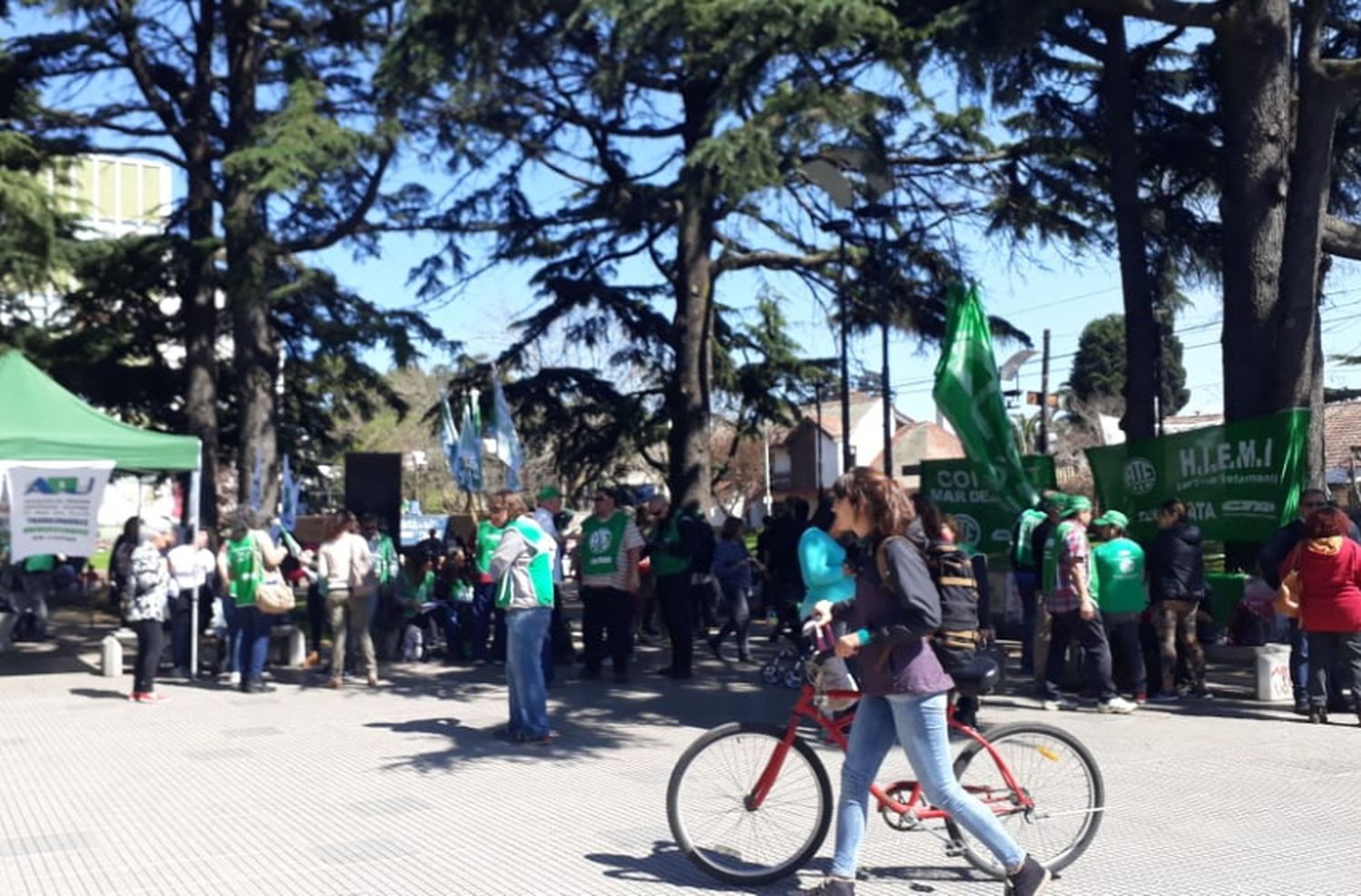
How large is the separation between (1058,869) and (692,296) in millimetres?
14129

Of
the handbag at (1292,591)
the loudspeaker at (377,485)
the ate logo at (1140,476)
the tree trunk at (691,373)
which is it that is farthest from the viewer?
the loudspeaker at (377,485)

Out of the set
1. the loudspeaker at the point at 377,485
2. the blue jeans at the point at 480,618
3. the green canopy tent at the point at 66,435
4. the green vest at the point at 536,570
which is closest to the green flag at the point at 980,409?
the blue jeans at the point at 480,618

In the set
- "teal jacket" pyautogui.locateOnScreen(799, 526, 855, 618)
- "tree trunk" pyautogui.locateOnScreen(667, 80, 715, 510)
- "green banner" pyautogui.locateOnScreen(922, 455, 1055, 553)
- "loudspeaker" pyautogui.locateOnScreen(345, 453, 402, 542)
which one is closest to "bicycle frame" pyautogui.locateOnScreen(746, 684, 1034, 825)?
"teal jacket" pyautogui.locateOnScreen(799, 526, 855, 618)

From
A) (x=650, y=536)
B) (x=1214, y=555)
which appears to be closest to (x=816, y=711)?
(x=650, y=536)

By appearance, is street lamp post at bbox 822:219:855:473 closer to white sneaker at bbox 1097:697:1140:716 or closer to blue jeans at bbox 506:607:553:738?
white sneaker at bbox 1097:697:1140:716

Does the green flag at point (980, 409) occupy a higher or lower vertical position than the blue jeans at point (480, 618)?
higher

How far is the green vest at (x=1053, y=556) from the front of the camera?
11.1m

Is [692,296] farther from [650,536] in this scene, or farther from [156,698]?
[156,698]

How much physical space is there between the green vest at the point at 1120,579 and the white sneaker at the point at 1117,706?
720mm

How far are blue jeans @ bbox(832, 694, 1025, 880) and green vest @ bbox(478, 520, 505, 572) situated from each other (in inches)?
332

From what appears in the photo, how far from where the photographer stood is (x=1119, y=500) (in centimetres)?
1575

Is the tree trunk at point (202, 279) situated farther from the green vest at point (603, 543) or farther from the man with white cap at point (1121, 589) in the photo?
the man with white cap at point (1121, 589)

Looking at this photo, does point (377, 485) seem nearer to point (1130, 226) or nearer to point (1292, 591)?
point (1130, 226)

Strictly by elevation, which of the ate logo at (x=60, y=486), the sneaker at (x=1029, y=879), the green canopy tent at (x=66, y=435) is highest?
the green canopy tent at (x=66, y=435)
